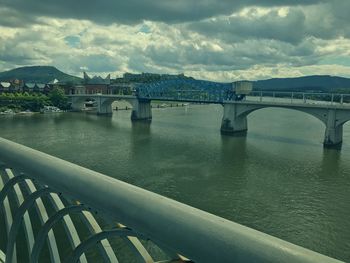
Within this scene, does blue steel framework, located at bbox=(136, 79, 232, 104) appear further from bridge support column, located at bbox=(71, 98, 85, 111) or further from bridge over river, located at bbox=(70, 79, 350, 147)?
bridge support column, located at bbox=(71, 98, 85, 111)

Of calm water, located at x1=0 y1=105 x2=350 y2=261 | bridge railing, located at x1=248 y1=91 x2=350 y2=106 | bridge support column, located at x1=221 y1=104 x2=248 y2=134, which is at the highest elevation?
bridge railing, located at x1=248 y1=91 x2=350 y2=106

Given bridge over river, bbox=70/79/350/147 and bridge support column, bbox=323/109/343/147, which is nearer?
bridge support column, bbox=323/109/343/147

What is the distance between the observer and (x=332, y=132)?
5403 cm

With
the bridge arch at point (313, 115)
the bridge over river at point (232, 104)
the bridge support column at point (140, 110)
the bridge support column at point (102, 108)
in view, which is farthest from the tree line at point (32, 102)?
the bridge arch at point (313, 115)

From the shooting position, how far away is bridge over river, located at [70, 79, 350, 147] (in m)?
55.5

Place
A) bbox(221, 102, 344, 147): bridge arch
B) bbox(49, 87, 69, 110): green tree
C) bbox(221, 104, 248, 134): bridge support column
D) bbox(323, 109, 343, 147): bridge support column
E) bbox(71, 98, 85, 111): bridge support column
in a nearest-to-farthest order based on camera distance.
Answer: bbox(323, 109, 343, 147): bridge support column
bbox(221, 102, 344, 147): bridge arch
bbox(221, 104, 248, 134): bridge support column
bbox(49, 87, 69, 110): green tree
bbox(71, 98, 85, 111): bridge support column

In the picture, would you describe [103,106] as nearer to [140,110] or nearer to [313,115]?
[140,110]

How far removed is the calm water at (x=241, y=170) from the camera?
23.4 m

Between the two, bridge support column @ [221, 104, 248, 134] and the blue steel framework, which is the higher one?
the blue steel framework

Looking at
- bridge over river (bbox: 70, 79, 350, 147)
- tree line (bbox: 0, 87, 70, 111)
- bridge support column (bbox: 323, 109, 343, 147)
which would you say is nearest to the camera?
bridge support column (bbox: 323, 109, 343, 147)

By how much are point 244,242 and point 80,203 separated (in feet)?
6.74

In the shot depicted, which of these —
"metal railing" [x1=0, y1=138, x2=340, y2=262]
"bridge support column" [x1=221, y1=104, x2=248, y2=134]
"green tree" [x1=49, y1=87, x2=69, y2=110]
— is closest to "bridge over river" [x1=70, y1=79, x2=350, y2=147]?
"bridge support column" [x1=221, y1=104, x2=248, y2=134]

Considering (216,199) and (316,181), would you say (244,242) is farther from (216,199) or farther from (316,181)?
(316,181)

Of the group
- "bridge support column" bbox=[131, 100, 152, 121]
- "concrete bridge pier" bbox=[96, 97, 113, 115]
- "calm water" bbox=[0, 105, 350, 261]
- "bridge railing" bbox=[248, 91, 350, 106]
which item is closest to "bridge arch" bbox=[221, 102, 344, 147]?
"calm water" bbox=[0, 105, 350, 261]
